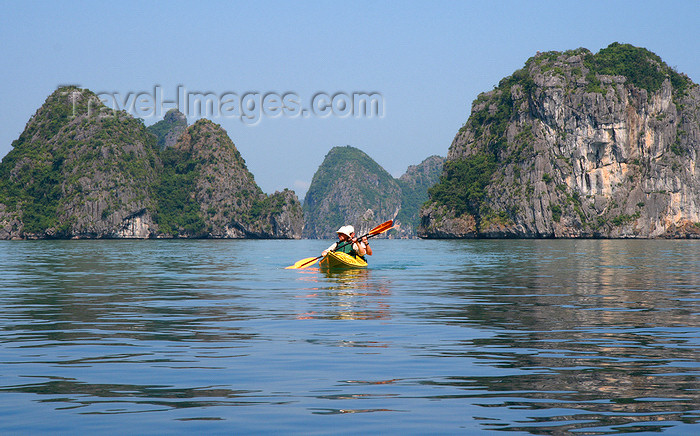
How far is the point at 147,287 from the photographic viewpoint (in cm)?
2478

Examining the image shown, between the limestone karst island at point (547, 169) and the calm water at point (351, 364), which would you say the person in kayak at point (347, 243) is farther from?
the limestone karst island at point (547, 169)

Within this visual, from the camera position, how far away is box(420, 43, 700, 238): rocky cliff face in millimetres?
160625

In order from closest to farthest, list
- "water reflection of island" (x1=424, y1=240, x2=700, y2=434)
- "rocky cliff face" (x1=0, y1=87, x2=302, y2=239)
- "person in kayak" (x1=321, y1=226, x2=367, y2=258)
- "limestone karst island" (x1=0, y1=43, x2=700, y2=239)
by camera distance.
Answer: "water reflection of island" (x1=424, y1=240, x2=700, y2=434)
"person in kayak" (x1=321, y1=226, x2=367, y2=258)
"limestone karst island" (x1=0, y1=43, x2=700, y2=239)
"rocky cliff face" (x1=0, y1=87, x2=302, y2=239)

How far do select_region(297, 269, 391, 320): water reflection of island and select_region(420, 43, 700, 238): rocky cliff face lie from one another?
13729 centimetres

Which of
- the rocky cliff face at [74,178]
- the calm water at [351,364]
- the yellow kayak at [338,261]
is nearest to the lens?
the calm water at [351,364]

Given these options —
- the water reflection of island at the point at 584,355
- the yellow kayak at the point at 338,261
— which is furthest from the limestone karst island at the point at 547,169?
the water reflection of island at the point at 584,355

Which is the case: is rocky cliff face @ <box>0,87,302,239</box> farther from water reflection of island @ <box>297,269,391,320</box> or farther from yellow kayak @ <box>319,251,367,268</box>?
water reflection of island @ <box>297,269,391,320</box>

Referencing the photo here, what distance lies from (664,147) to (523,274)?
154m

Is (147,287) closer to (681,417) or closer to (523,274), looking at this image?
(523,274)

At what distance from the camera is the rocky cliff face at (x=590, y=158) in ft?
527

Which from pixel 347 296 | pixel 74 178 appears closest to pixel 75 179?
pixel 74 178

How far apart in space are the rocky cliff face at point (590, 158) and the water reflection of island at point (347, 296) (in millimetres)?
137288

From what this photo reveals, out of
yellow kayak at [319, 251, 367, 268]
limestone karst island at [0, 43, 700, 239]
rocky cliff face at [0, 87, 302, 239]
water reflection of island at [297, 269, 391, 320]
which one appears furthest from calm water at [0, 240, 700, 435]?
rocky cliff face at [0, 87, 302, 239]

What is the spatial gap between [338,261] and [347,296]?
11701 mm
